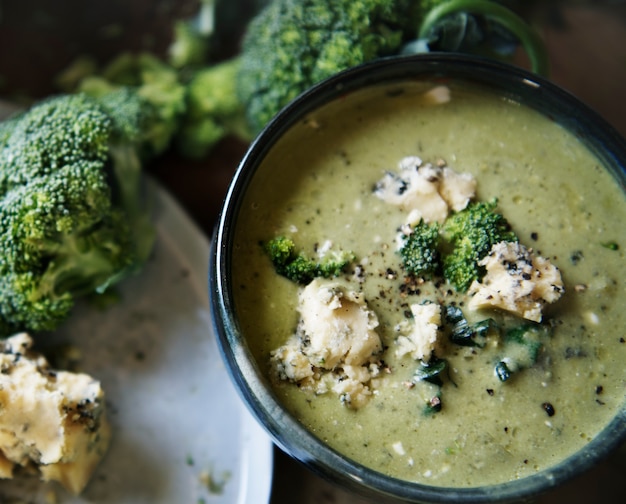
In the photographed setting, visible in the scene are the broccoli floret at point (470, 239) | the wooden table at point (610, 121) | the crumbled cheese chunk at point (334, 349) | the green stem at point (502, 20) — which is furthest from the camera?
the wooden table at point (610, 121)

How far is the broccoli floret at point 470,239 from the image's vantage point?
1950mm

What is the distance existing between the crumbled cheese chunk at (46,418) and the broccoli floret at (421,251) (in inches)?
39.0

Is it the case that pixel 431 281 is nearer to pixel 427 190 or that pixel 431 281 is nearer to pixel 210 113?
pixel 427 190

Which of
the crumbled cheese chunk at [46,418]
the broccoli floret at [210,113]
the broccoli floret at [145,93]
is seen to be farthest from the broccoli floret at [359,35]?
the crumbled cheese chunk at [46,418]

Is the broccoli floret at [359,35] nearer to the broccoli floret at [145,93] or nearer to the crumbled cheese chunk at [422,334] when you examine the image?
the broccoli floret at [145,93]

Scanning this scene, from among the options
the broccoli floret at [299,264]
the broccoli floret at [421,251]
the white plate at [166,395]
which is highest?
the broccoli floret at [421,251]

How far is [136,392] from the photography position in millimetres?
2393

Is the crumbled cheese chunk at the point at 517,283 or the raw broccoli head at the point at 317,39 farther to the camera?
the raw broccoli head at the point at 317,39

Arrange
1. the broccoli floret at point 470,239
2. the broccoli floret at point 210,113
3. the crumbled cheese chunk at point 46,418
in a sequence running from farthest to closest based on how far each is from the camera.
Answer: the broccoli floret at point 210,113, the crumbled cheese chunk at point 46,418, the broccoli floret at point 470,239

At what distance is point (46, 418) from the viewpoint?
2082 mm

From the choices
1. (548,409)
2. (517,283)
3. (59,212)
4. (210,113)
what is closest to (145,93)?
(210,113)

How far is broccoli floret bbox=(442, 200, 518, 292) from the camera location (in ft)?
6.40

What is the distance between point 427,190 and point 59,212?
1063mm

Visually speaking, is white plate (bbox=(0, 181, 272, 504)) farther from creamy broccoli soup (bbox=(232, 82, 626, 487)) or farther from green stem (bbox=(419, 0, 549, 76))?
green stem (bbox=(419, 0, 549, 76))
